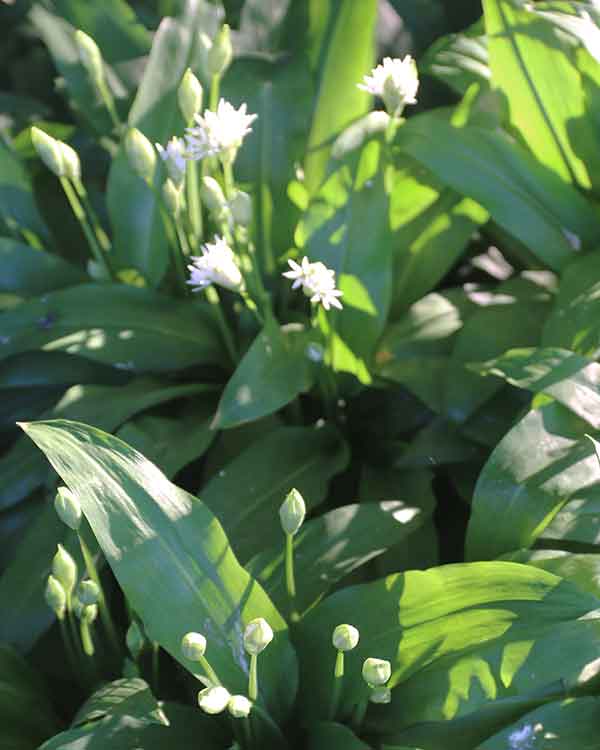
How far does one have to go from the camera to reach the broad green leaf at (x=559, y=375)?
1065 mm

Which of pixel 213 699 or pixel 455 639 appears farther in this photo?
pixel 455 639

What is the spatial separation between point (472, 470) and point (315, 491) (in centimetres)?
22

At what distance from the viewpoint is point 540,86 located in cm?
129

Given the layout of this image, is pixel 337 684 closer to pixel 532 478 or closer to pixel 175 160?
pixel 532 478

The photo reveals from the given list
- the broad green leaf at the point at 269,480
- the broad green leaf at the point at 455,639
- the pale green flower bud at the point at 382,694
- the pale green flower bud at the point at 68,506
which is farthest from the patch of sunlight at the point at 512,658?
the pale green flower bud at the point at 68,506

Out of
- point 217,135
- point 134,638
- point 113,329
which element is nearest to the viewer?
point 134,638

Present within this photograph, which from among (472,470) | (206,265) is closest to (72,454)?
(206,265)

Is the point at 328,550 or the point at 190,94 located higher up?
the point at 190,94

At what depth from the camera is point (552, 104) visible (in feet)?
4.26

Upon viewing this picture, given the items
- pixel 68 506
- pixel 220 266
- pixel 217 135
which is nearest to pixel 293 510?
pixel 68 506

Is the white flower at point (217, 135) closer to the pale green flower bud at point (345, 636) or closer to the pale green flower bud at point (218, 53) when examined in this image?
the pale green flower bud at point (218, 53)

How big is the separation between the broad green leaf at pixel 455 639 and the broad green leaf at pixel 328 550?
5cm

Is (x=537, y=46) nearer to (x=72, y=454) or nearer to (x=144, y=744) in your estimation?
(x=72, y=454)

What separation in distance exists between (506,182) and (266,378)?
1.45ft
